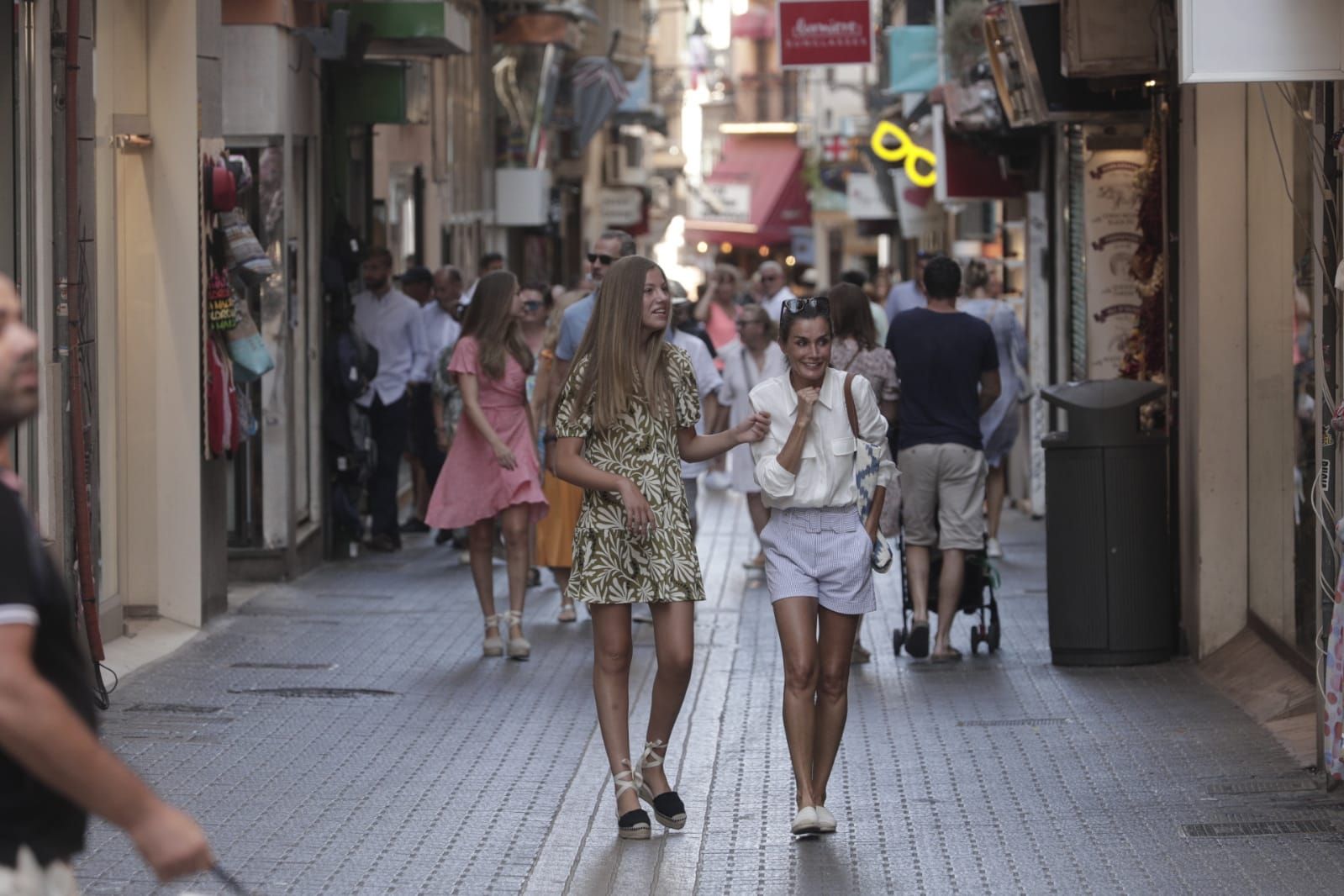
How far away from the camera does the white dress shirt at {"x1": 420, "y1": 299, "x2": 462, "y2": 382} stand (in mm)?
15703

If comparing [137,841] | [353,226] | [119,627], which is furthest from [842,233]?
[137,841]

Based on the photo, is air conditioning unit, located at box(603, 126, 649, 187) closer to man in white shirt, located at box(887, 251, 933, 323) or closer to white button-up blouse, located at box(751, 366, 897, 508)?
man in white shirt, located at box(887, 251, 933, 323)

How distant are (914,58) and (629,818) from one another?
2033cm

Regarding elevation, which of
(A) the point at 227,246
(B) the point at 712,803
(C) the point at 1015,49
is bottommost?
(B) the point at 712,803

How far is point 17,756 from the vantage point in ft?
10.1

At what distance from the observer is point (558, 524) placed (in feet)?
39.5

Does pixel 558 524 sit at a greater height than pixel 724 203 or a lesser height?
lesser

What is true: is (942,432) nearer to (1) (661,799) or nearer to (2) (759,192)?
(1) (661,799)

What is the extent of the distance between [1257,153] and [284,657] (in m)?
5.27

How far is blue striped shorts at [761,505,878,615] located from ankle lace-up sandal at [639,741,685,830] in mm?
656

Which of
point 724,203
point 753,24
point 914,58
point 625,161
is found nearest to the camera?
point 914,58

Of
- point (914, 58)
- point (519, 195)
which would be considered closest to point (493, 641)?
point (914, 58)

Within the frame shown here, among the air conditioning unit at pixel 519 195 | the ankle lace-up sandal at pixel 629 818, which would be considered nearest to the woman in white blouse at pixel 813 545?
the ankle lace-up sandal at pixel 629 818

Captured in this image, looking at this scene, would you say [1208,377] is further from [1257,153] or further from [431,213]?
[431,213]
